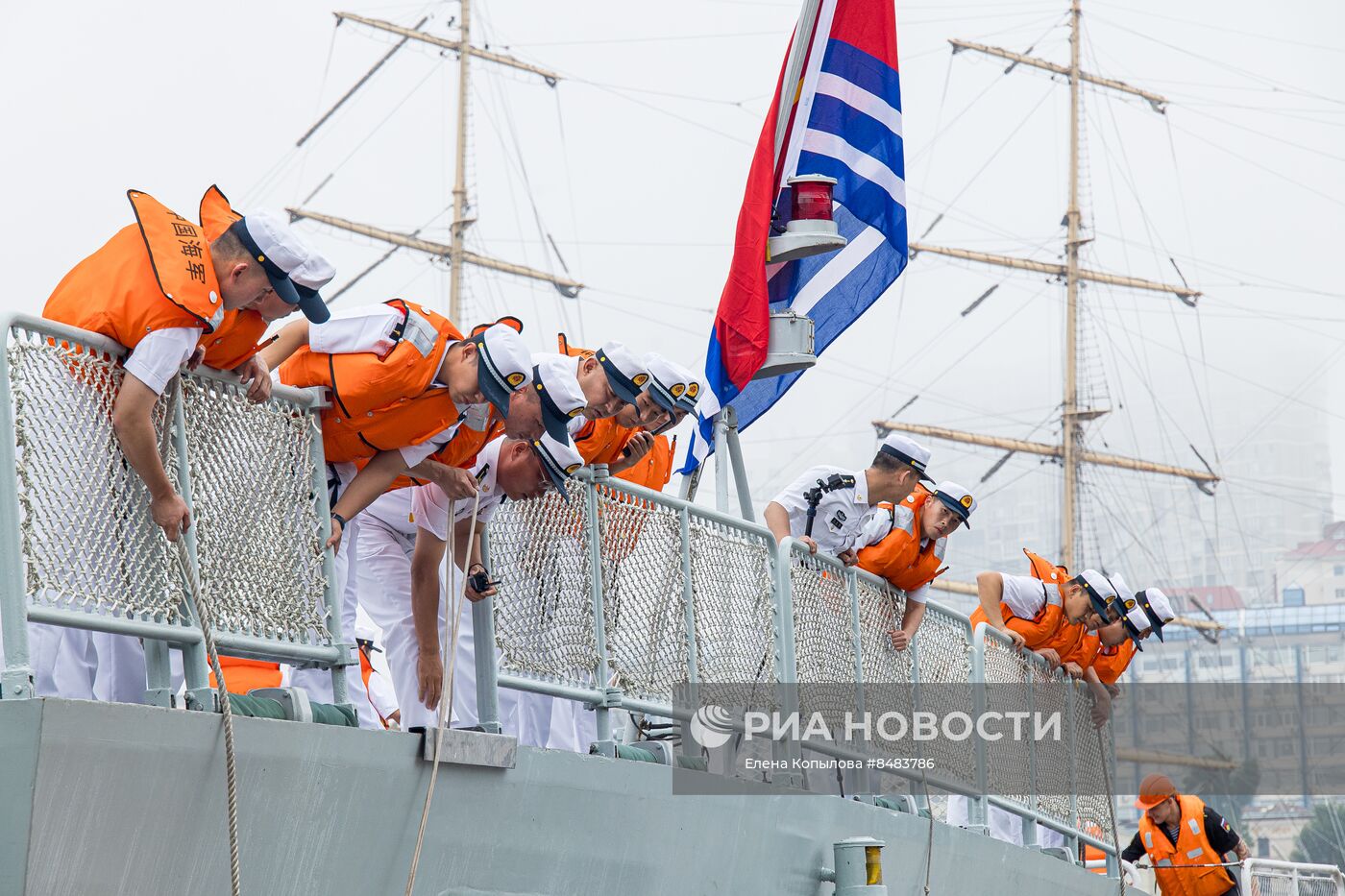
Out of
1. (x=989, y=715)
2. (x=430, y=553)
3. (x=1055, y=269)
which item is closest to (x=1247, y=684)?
(x=1055, y=269)

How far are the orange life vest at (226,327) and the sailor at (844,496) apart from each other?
408cm

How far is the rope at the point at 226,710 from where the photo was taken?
3674mm

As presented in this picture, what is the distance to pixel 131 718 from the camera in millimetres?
3557

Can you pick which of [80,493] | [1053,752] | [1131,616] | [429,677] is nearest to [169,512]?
[80,493]

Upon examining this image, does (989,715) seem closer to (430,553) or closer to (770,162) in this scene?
(770,162)

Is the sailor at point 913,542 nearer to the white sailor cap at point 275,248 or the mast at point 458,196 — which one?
the white sailor cap at point 275,248

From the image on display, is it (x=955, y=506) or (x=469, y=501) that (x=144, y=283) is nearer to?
(x=469, y=501)

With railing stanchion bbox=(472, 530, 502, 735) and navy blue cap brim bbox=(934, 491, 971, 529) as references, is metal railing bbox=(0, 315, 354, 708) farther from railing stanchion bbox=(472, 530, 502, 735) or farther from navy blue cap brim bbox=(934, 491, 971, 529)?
navy blue cap brim bbox=(934, 491, 971, 529)

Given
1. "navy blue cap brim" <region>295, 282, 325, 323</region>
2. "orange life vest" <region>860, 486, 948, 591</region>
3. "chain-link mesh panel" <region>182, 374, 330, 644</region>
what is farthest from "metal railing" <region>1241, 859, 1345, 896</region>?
"navy blue cap brim" <region>295, 282, 325, 323</region>

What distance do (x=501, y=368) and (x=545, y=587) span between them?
1.00 meters

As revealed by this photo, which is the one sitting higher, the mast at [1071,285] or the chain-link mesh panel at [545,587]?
the mast at [1071,285]

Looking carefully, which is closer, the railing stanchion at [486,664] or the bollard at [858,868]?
the railing stanchion at [486,664]

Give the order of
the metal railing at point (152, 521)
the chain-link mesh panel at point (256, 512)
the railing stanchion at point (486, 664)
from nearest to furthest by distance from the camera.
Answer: the metal railing at point (152, 521), the chain-link mesh panel at point (256, 512), the railing stanchion at point (486, 664)

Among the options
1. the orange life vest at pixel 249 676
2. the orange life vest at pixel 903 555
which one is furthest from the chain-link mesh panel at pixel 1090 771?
the orange life vest at pixel 249 676
